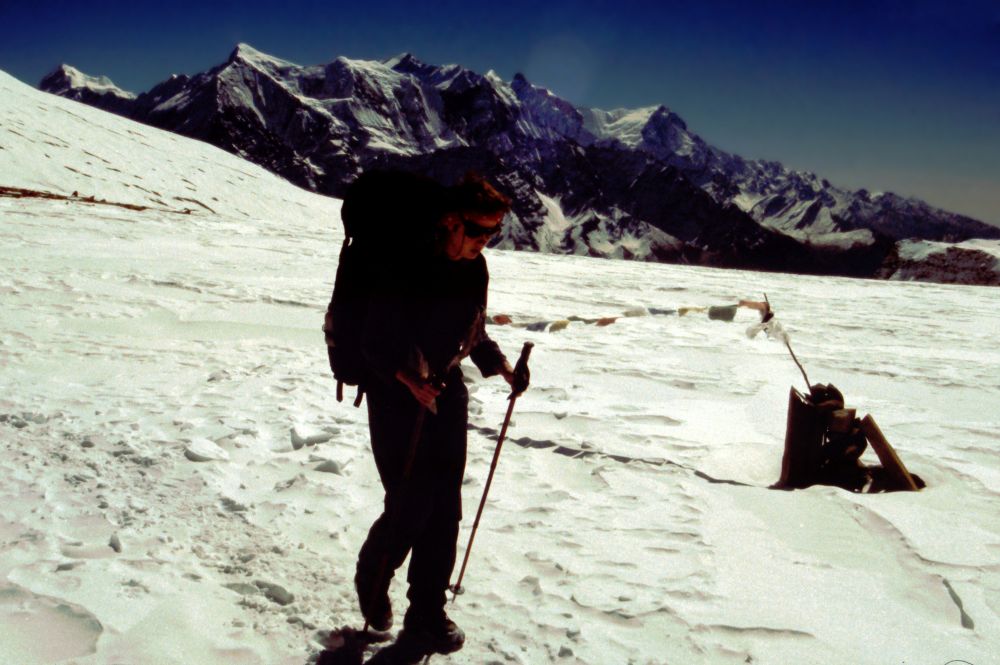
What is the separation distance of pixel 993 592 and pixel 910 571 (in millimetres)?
338

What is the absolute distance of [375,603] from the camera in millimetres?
2842

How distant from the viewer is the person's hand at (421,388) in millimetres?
2525

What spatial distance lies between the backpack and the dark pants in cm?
20

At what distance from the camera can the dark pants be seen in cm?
276

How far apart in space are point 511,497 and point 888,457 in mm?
2474

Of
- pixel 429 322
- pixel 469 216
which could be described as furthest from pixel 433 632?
pixel 469 216

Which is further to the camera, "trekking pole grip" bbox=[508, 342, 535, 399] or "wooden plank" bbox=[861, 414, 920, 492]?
"wooden plank" bbox=[861, 414, 920, 492]

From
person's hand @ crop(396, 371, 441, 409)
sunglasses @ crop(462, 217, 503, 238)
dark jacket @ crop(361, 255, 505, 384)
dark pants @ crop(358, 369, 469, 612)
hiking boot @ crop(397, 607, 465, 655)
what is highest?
sunglasses @ crop(462, 217, 503, 238)

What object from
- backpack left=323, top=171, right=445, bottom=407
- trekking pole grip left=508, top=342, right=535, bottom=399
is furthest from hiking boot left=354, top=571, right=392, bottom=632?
trekking pole grip left=508, top=342, right=535, bottom=399

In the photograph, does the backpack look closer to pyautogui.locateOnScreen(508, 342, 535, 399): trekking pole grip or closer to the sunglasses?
the sunglasses

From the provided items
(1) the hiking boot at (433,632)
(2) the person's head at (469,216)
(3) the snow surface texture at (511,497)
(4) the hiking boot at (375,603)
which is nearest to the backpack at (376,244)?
(2) the person's head at (469,216)

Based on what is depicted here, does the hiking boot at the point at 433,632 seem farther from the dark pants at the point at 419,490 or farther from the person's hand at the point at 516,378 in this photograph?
the person's hand at the point at 516,378

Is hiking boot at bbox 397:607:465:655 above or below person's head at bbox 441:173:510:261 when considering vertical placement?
below

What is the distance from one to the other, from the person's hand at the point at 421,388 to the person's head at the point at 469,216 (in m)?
0.51
